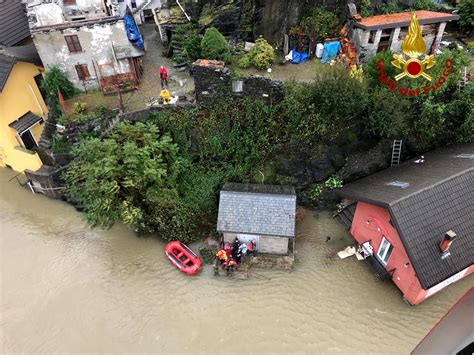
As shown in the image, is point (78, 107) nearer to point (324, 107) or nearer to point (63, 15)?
point (63, 15)

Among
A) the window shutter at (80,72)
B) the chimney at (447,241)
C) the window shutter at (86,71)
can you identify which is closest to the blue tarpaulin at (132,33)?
the window shutter at (86,71)

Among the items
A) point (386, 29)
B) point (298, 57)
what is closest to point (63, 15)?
point (298, 57)

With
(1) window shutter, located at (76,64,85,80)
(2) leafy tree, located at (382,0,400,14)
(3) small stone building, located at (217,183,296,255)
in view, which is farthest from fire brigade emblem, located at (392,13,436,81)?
(1) window shutter, located at (76,64,85,80)

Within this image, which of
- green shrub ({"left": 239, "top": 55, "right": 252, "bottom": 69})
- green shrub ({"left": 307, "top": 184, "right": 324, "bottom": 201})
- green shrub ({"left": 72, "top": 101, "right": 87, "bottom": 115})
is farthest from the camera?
green shrub ({"left": 239, "top": 55, "right": 252, "bottom": 69})

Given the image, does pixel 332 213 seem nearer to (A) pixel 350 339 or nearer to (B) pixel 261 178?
(B) pixel 261 178

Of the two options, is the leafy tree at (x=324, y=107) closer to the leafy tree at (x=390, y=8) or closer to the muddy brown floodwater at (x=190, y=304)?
the muddy brown floodwater at (x=190, y=304)

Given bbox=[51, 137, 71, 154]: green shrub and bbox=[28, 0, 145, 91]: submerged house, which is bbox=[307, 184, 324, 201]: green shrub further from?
bbox=[51, 137, 71, 154]: green shrub
